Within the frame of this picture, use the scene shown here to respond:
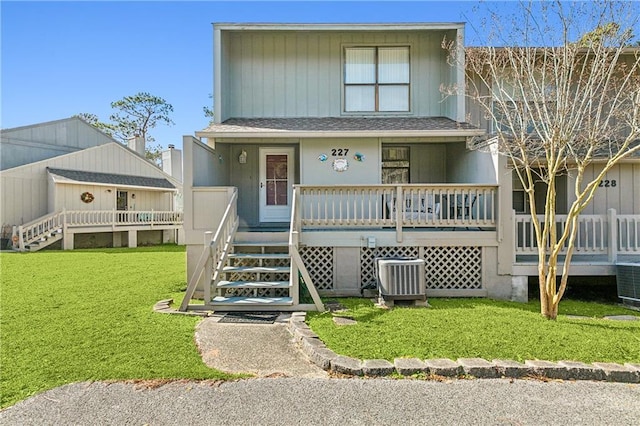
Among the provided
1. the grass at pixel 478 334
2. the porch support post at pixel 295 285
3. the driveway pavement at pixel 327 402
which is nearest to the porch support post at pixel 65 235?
the porch support post at pixel 295 285

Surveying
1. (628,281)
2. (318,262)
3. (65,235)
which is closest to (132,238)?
(65,235)

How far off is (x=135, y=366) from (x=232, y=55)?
8.60 meters

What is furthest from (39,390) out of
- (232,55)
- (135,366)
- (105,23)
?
(105,23)

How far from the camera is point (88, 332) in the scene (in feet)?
17.1

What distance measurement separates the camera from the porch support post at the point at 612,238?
745 cm

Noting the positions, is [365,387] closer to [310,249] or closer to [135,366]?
[135,366]

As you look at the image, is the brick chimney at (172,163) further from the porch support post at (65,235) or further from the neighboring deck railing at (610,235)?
the neighboring deck railing at (610,235)

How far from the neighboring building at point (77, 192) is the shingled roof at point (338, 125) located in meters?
12.6

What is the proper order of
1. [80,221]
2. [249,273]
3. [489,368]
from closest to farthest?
[489,368], [249,273], [80,221]

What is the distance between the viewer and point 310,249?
7656mm

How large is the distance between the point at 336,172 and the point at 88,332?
611cm

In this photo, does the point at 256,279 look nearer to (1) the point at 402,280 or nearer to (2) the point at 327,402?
(1) the point at 402,280

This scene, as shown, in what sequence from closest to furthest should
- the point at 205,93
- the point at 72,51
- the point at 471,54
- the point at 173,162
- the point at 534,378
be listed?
1. the point at 534,378
2. the point at 471,54
3. the point at 72,51
4. the point at 205,93
5. the point at 173,162

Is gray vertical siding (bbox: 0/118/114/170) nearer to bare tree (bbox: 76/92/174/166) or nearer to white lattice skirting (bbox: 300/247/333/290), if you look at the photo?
bare tree (bbox: 76/92/174/166)
